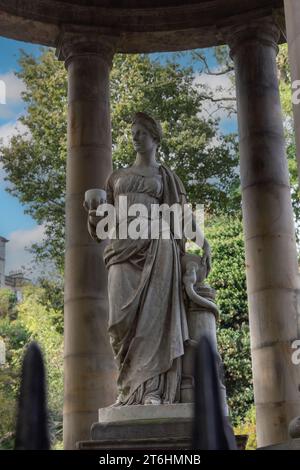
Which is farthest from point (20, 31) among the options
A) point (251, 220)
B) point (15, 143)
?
point (15, 143)

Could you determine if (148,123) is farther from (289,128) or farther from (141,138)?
(289,128)

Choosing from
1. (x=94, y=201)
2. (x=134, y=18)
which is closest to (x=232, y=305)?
(x=134, y=18)

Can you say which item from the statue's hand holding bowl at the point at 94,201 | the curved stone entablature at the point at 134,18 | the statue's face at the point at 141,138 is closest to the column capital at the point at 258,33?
the curved stone entablature at the point at 134,18

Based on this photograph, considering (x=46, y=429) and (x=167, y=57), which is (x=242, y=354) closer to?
(x=167, y=57)

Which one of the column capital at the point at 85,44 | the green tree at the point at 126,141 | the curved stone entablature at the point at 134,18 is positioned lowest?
the column capital at the point at 85,44

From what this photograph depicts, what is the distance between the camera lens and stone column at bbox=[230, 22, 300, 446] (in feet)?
94.1

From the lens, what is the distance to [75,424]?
93.9ft

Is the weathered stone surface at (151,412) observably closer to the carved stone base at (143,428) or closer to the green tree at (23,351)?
the carved stone base at (143,428)

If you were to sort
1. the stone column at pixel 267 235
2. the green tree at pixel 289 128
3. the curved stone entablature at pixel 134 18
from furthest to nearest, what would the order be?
the green tree at pixel 289 128 → the curved stone entablature at pixel 134 18 → the stone column at pixel 267 235

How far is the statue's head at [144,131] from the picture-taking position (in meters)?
21.5

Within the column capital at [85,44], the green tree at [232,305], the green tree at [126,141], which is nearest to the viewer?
the column capital at [85,44]

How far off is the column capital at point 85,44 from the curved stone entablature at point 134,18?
287mm

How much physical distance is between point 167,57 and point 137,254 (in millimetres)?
45930

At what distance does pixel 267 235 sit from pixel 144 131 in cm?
1093
